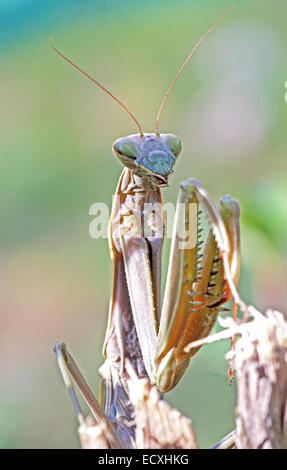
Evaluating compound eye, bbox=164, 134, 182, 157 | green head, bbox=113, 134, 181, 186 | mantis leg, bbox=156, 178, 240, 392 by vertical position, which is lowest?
mantis leg, bbox=156, 178, 240, 392

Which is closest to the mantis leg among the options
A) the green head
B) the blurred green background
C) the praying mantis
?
the praying mantis

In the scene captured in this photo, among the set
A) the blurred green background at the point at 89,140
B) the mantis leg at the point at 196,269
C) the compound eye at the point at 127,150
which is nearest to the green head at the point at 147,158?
the compound eye at the point at 127,150

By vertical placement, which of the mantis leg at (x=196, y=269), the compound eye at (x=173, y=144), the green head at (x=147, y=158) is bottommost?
the mantis leg at (x=196, y=269)

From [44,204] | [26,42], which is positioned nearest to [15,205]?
[44,204]

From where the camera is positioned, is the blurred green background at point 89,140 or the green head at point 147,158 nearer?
the green head at point 147,158

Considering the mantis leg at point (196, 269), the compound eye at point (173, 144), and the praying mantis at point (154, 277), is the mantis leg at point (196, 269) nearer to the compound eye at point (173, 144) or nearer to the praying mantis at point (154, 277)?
the praying mantis at point (154, 277)

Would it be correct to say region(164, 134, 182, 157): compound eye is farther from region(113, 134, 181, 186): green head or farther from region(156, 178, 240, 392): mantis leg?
region(156, 178, 240, 392): mantis leg

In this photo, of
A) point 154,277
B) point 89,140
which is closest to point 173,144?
point 154,277

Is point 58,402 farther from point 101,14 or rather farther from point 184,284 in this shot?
point 101,14
